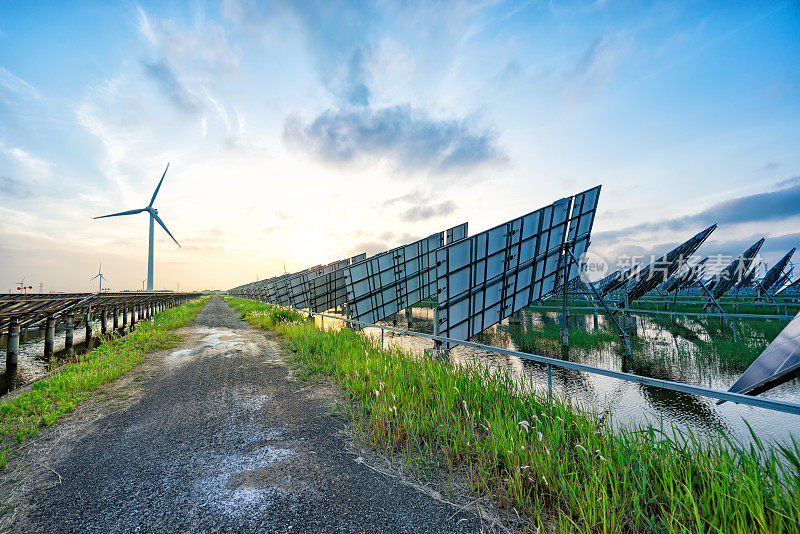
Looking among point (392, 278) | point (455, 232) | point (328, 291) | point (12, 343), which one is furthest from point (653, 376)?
point (328, 291)

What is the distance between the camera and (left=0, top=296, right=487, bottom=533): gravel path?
3057 mm

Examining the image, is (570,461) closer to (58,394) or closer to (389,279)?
(58,394)

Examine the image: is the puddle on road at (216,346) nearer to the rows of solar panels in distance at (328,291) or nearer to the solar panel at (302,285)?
the rows of solar panels in distance at (328,291)

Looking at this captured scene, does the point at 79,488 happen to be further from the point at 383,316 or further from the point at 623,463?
the point at 383,316

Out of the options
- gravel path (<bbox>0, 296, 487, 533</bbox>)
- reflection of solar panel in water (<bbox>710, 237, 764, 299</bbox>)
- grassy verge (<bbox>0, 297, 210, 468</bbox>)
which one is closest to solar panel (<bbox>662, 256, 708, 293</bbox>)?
reflection of solar panel in water (<bbox>710, 237, 764, 299</bbox>)

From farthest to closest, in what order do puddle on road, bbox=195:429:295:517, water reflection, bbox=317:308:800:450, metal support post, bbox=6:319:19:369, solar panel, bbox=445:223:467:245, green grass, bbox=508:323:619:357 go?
solar panel, bbox=445:223:467:245 → green grass, bbox=508:323:619:357 → metal support post, bbox=6:319:19:369 → water reflection, bbox=317:308:800:450 → puddle on road, bbox=195:429:295:517

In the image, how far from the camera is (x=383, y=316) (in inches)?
706

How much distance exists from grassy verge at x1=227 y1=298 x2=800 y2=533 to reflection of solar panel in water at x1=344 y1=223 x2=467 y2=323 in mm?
10433

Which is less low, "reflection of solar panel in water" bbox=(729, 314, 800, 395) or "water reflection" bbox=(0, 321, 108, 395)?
A: "reflection of solar panel in water" bbox=(729, 314, 800, 395)

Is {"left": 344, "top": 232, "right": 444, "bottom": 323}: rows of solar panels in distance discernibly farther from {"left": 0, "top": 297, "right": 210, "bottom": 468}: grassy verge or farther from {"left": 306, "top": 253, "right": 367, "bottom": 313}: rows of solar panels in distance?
{"left": 0, "top": 297, "right": 210, "bottom": 468}: grassy verge

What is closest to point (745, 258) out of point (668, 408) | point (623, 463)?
point (668, 408)

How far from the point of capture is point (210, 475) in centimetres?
385

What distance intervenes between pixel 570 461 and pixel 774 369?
6.49 ft

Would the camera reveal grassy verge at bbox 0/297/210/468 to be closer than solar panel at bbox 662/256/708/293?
Yes
